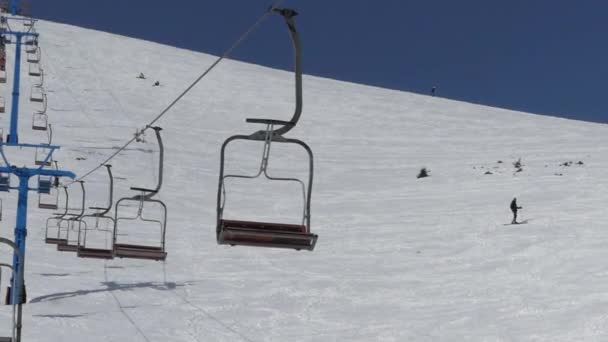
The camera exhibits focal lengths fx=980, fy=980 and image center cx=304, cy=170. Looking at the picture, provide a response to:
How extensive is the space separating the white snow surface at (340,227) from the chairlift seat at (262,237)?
679cm

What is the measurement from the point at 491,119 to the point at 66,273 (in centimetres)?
3602

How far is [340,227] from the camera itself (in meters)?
26.4

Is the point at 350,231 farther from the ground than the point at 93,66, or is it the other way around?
the point at 93,66

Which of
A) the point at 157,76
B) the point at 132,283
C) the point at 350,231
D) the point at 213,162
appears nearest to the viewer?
the point at 132,283

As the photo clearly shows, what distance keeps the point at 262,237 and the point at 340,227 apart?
18355 millimetres

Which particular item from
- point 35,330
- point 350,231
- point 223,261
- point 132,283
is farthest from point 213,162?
point 35,330

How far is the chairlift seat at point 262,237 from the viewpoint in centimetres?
808

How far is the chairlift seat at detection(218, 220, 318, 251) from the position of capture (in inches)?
318

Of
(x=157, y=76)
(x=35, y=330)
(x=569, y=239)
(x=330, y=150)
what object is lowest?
(x=35, y=330)

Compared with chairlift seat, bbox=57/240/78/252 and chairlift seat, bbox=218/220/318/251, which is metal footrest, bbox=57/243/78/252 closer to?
chairlift seat, bbox=57/240/78/252

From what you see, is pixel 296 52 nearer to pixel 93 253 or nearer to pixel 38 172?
pixel 93 253

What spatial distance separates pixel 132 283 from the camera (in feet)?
64.0

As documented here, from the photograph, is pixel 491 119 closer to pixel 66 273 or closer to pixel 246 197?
pixel 246 197

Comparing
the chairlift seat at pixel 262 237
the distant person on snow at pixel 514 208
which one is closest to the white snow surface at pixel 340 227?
the distant person on snow at pixel 514 208
